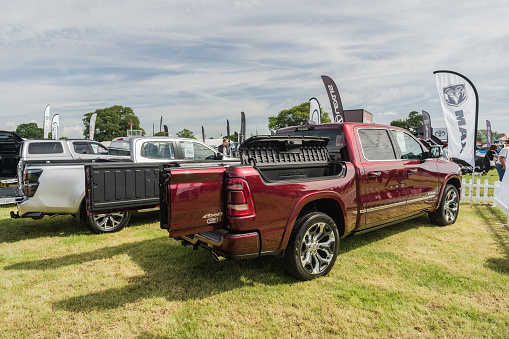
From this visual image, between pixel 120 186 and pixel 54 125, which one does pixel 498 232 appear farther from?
pixel 54 125

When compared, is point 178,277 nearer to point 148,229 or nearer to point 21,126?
point 148,229

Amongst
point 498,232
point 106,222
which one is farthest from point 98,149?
point 498,232

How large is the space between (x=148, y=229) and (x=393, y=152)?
462 centimetres

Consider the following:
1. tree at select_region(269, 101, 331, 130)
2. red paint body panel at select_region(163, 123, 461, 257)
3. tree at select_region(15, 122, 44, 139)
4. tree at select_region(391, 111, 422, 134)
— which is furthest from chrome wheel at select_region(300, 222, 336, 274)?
tree at select_region(15, 122, 44, 139)

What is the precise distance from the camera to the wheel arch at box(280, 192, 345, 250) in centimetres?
342

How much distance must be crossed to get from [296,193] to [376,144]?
1917 millimetres

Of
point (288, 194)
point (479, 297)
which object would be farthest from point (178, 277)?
point (479, 297)

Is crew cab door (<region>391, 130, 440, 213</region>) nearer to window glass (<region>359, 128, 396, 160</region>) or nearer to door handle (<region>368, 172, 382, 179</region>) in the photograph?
window glass (<region>359, 128, 396, 160</region>)

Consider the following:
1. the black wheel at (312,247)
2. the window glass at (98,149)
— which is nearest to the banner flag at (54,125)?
the window glass at (98,149)

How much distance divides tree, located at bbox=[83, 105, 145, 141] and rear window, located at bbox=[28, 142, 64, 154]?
61.5m

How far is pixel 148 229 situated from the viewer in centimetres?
606

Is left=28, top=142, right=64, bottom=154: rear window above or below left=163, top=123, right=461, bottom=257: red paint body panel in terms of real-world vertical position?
above

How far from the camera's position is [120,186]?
4.36 m

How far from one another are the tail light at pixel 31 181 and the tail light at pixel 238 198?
393 centimetres
